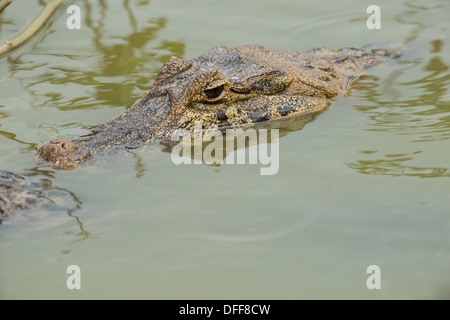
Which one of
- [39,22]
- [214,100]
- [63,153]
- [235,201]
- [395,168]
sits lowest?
→ [235,201]

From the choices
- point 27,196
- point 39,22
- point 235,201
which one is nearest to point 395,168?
point 235,201

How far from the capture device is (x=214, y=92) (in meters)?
6.12

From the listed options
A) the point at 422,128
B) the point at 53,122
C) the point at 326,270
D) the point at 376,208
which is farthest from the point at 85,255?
the point at 422,128

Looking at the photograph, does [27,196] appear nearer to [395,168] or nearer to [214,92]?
[214,92]

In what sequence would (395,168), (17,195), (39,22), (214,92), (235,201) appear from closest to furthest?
(17,195)
(235,201)
(395,168)
(214,92)
(39,22)

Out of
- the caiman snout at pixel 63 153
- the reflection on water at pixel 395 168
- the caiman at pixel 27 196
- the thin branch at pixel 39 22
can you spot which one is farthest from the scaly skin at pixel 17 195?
the thin branch at pixel 39 22

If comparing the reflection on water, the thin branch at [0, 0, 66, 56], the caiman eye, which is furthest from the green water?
the caiman eye

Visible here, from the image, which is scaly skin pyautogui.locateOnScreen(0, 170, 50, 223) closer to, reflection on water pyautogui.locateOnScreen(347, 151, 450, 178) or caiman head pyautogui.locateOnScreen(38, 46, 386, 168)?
caiman head pyautogui.locateOnScreen(38, 46, 386, 168)

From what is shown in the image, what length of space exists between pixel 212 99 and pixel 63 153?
1.61m

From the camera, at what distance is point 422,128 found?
6.16 m

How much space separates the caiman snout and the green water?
0.11m

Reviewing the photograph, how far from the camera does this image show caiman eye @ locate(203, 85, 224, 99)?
6.09m

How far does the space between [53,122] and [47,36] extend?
2.74 meters
